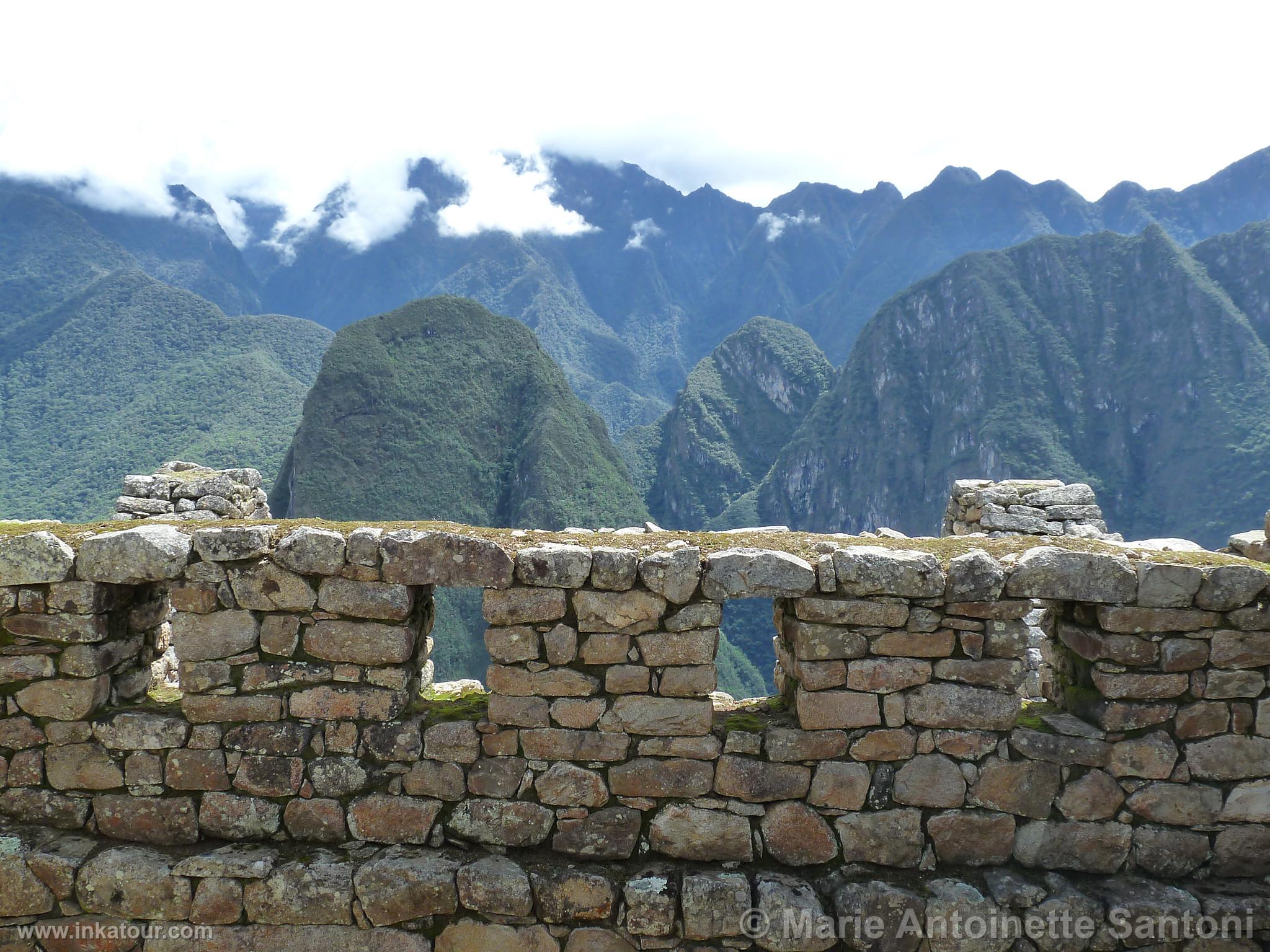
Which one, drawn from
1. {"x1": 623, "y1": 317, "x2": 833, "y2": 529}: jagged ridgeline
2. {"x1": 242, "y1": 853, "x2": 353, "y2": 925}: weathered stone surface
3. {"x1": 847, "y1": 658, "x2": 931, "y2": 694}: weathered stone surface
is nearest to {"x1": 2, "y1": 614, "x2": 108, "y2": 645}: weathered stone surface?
{"x1": 242, "y1": 853, "x2": 353, "y2": 925}: weathered stone surface

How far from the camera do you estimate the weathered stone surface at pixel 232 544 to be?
4.46 meters

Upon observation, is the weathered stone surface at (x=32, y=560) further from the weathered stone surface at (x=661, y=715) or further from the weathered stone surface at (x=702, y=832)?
the weathered stone surface at (x=702, y=832)

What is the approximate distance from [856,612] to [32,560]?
456cm

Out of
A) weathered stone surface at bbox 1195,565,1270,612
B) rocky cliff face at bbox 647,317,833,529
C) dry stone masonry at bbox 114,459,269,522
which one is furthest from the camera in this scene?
rocky cliff face at bbox 647,317,833,529

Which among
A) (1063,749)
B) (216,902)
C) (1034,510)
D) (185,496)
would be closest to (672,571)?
(1063,749)

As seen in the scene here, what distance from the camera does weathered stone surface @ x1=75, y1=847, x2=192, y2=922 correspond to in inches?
177

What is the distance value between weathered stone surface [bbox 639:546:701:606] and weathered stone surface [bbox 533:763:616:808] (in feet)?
3.79

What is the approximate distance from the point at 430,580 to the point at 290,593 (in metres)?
0.82

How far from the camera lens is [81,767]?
4625 millimetres

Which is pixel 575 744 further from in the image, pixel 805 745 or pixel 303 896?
pixel 303 896

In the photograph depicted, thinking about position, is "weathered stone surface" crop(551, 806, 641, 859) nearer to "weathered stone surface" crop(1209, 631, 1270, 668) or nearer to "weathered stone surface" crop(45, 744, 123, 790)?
"weathered stone surface" crop(45, 744, 123, 790)

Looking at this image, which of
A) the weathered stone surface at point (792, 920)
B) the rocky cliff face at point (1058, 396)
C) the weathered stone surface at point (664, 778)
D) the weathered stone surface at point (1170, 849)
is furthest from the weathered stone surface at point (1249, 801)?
the rocky cliff face at point (1058, 396)

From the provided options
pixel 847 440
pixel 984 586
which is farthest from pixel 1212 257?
pixel 984 586

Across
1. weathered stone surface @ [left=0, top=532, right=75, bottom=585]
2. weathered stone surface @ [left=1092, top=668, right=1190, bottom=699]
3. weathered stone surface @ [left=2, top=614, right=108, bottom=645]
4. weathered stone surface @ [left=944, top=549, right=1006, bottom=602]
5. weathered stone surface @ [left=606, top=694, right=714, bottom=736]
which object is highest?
weathered stone surface @ [left=0, top=532, right=75, bottom=585]
